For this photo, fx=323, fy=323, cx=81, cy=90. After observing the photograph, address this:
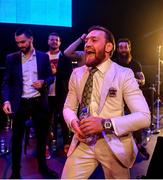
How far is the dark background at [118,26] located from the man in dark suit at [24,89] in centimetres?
309

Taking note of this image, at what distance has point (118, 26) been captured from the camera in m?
7.97

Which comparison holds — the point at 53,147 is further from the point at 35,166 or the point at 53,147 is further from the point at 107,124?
the point at 107,124

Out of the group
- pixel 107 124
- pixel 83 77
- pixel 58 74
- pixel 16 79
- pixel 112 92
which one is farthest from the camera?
pixel 58 74

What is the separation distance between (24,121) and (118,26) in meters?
4.79

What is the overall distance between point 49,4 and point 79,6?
0.81m

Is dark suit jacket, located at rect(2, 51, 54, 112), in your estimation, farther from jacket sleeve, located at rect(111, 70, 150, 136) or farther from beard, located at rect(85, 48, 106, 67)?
jacket sleeve, located at rect(111, 70, 150, 136)

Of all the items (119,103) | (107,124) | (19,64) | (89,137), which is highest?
(19,64)

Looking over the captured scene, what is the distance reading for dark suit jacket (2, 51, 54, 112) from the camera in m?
3.83

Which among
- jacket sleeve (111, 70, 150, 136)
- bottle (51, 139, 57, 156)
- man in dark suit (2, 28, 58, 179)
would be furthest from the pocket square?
bottle (51, 139, 57, 156)

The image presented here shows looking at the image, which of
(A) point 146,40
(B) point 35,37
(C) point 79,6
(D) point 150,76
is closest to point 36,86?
(B) point 35,37

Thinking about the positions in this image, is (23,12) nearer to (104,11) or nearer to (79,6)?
(79,6)

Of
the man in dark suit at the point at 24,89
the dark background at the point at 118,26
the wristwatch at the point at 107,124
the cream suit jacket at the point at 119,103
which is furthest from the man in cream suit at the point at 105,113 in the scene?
the dark background at the point at 118,26

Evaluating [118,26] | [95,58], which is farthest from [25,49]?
[118,26]

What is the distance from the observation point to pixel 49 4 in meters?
7.09
